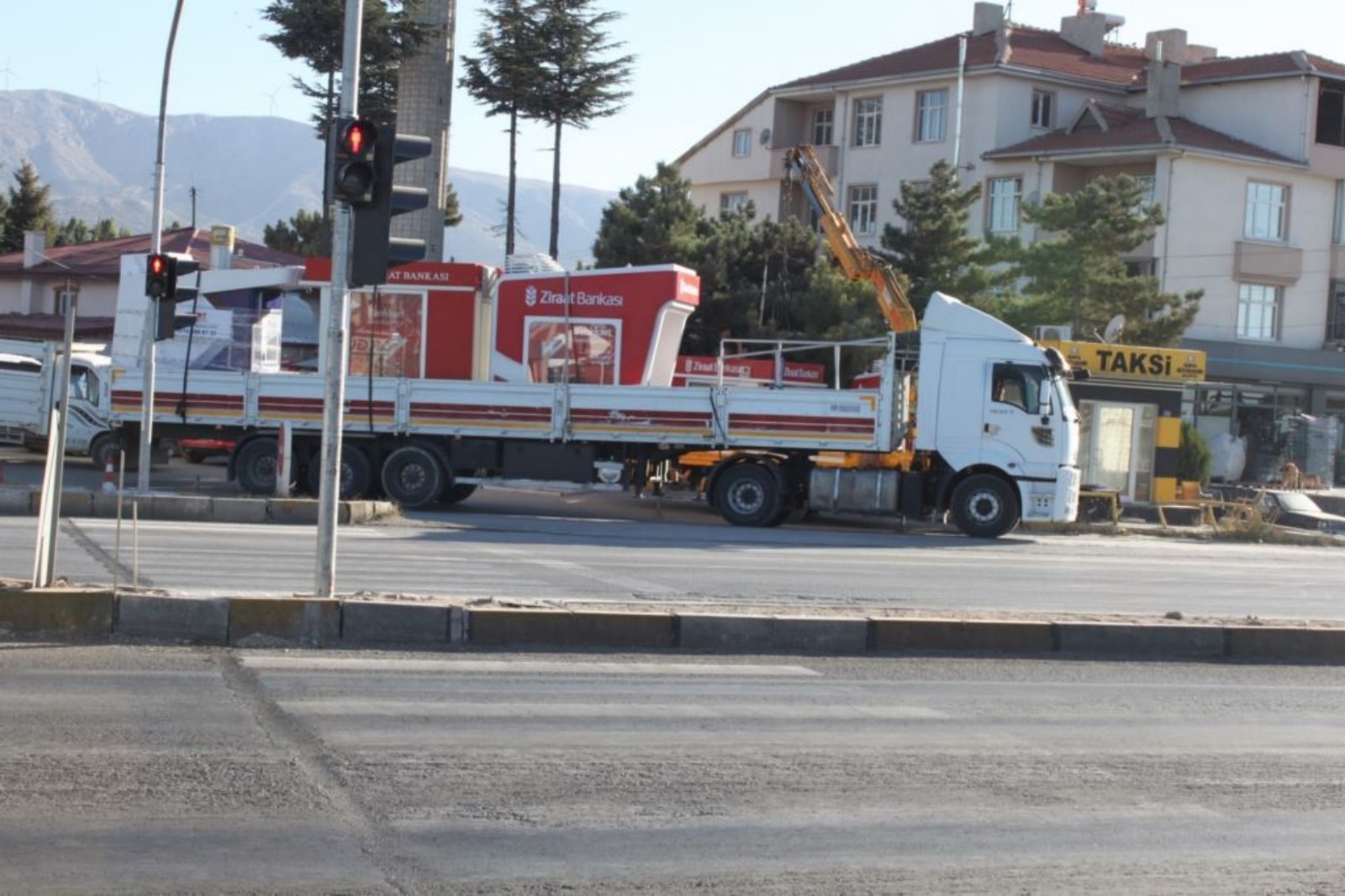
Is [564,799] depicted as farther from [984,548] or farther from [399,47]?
[399,47]

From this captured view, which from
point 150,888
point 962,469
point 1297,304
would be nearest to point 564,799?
point 150,888

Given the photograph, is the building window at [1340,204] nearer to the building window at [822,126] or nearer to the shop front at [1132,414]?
the building window at [822,126]

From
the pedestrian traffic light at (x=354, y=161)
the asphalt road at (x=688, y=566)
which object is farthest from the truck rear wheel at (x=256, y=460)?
the pedestrian traffic light at (x=354, y=161)

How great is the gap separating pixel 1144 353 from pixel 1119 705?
80.5 ft

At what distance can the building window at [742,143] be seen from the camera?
212ft

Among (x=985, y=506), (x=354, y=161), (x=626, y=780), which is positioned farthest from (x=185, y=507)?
(x=626, y=780)

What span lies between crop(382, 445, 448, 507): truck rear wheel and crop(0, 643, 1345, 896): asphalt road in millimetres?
15865

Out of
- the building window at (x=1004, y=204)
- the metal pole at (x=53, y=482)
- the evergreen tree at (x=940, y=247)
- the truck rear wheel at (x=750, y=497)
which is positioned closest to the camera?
the metal pole at (x=53, y=482)

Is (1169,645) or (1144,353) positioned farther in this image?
(1144,353)

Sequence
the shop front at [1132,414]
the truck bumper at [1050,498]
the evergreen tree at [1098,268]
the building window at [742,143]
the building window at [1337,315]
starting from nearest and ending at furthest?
the truck bumper at [1050,498]
the shop front at [1132,414]
the evergreen tree at [1098,268]
the building window at [1337,315]
the building window at [742,143]

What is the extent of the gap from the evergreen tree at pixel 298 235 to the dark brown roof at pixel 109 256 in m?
2.31

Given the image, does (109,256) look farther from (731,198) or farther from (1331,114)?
(1331,114)

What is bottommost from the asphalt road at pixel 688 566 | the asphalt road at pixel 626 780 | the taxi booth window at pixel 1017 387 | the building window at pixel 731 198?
the asphalt road at pixel 626 780

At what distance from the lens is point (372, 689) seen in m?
9.18
